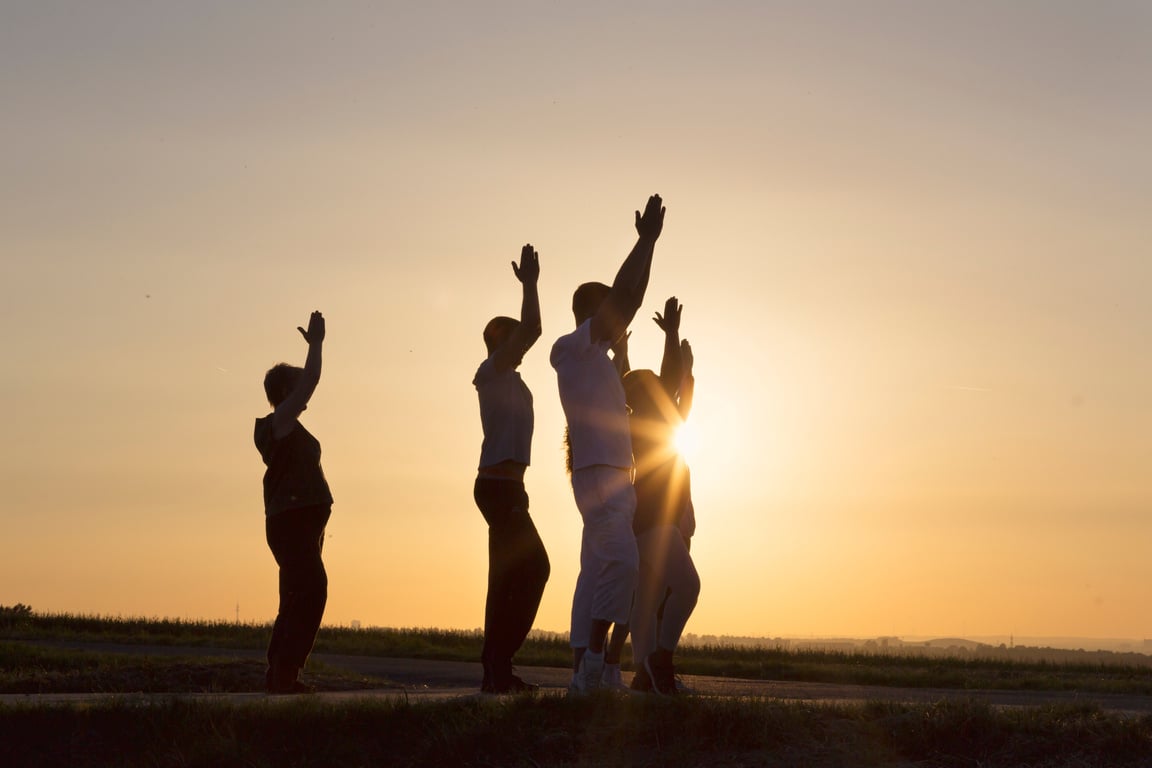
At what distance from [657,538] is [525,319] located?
1680 millimetres

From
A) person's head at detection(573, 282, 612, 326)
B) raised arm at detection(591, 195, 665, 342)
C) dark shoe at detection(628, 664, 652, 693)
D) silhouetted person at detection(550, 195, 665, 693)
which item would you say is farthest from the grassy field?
person's head at detection(573, 282, 612, 326)

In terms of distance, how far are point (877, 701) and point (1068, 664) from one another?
18581 millimetres

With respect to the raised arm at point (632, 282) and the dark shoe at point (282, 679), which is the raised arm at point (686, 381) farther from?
the dark shoe at point (282, 679)

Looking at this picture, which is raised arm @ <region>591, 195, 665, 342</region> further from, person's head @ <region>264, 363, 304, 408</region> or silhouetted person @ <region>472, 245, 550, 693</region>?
person's head @ <region>264, 363, 304, 408</region>

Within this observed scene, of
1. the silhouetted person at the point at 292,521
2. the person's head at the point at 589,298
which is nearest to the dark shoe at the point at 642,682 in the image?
the silhouetted person at the point at 292,521

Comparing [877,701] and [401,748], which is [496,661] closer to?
[401,748]

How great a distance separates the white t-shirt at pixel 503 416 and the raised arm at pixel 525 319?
0.08 metres

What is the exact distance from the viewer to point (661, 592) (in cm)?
900

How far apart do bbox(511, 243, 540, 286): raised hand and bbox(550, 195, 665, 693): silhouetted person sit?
47cm

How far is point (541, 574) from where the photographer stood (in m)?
8.72

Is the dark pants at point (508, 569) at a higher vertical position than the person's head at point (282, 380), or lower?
lower

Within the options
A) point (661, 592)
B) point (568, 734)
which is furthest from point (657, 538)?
point (568, 734)

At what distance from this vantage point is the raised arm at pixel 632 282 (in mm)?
8016

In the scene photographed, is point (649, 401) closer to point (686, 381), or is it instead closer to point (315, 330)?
point (686, 381)
